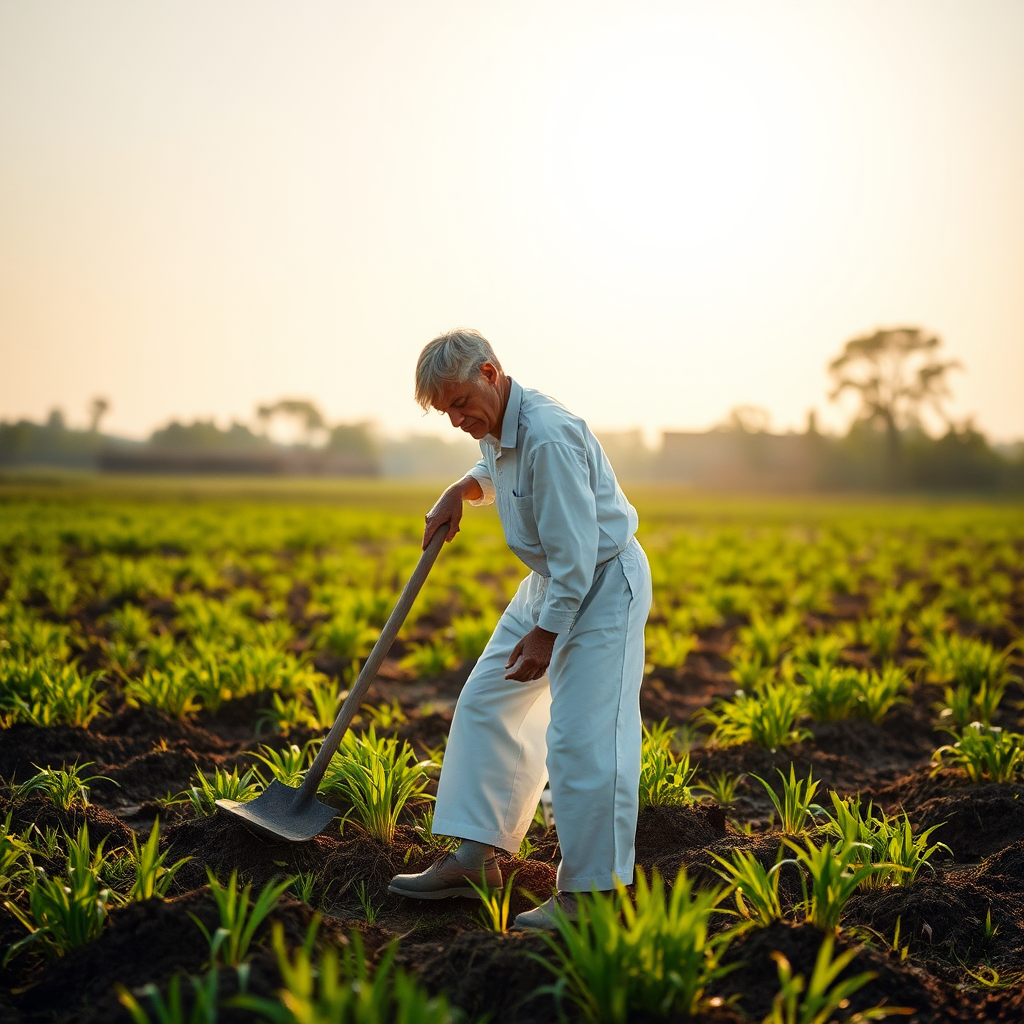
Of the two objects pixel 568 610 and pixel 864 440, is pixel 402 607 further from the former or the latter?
pixel 864 440

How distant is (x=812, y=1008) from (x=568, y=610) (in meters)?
1.22

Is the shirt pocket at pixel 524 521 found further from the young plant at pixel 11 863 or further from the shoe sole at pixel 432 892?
the young plant at pixel 11 863

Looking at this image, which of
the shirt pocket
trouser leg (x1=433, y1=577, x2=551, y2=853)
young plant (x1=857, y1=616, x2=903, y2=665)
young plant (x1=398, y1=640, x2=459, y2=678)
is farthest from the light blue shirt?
young plant (x1=857, y1=616, x2=903, y2=665)

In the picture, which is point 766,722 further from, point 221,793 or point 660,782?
point 221,793

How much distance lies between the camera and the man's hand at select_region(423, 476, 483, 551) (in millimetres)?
3426

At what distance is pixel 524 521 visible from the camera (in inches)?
116

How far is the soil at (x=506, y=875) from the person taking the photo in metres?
2.33

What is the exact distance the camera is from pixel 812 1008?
1966mm

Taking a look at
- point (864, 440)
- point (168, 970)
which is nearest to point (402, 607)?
point (168, 970)

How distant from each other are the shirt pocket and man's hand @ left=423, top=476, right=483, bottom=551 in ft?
1.57

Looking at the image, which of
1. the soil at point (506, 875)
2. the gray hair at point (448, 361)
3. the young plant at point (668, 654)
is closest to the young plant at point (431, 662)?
the soil at point (506, 875)

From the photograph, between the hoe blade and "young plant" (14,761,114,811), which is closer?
the hoe blade

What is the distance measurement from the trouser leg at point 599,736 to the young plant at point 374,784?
0.82 m

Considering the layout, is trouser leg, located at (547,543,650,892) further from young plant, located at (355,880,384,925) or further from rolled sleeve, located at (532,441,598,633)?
young plant, located at (355,880,384,925)
